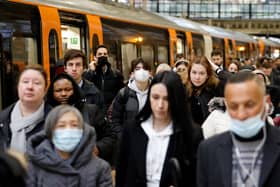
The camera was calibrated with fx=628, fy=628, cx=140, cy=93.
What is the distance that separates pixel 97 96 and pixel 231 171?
3024 millimetres

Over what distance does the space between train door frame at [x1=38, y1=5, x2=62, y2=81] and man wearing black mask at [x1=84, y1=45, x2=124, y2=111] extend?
→ 0.61 m

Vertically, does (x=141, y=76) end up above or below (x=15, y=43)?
below

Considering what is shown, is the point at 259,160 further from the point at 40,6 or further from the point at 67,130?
the point at 40,6

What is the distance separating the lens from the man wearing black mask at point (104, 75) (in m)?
8.22

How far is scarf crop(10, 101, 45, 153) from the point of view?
4.04 m

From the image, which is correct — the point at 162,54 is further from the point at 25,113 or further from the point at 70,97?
the point at 25,113

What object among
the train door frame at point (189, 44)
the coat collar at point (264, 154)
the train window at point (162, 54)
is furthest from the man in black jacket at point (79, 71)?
the train door frame at point (189, 44)


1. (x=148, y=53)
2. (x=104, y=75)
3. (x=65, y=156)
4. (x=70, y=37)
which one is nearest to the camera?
(x=65, y=156)

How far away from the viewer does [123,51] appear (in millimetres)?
12281

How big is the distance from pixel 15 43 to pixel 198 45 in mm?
11483

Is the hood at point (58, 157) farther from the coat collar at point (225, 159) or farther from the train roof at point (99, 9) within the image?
the train roof at point (99, 9)

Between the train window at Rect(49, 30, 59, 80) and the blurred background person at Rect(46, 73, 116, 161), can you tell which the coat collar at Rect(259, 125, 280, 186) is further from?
the train window at Rect(49, 30, 59, 80)

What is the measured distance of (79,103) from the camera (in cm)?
465

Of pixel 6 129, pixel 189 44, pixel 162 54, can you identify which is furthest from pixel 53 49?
pixel 189 44
